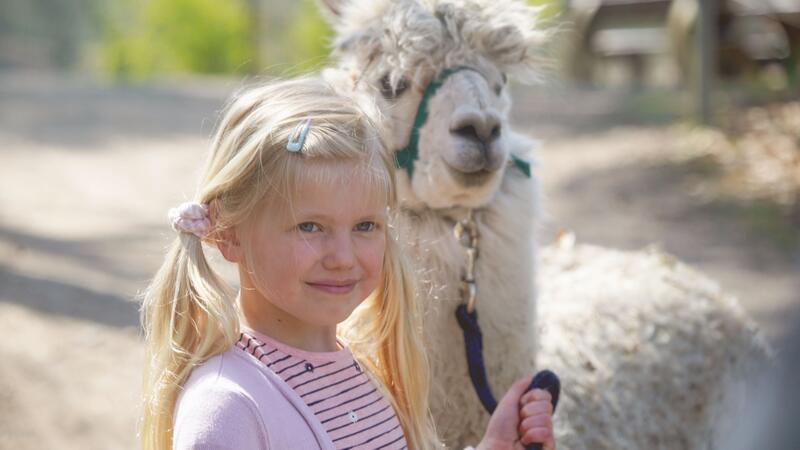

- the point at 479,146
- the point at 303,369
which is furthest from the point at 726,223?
the point at 303,369

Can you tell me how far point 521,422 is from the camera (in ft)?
6.48

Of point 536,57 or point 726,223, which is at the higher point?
point 536,57

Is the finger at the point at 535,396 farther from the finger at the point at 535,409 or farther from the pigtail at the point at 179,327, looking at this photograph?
the pigtail at the point at 179,327

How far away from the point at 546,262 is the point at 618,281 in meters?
0.36

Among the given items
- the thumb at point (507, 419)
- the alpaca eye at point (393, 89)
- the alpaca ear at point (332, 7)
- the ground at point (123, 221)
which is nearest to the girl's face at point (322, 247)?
the thumb at point (507, 419)

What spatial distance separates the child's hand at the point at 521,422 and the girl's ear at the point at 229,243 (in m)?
0.63

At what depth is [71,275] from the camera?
6.35 meters

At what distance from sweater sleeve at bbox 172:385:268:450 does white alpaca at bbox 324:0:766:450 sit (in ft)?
3.11

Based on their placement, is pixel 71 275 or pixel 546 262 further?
pixel 71 275

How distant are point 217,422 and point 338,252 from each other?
389mm

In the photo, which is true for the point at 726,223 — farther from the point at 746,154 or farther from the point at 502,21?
the point at 502,21

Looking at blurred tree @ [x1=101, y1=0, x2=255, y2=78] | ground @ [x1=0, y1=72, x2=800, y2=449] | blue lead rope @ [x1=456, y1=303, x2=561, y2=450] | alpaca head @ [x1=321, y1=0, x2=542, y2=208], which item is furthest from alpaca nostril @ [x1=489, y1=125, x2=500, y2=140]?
blurred tree @ [x1=101, y1=0, x2=255, y2=78]

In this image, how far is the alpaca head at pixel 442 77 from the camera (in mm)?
2727

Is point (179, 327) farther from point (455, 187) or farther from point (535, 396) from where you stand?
point (455, 187)
